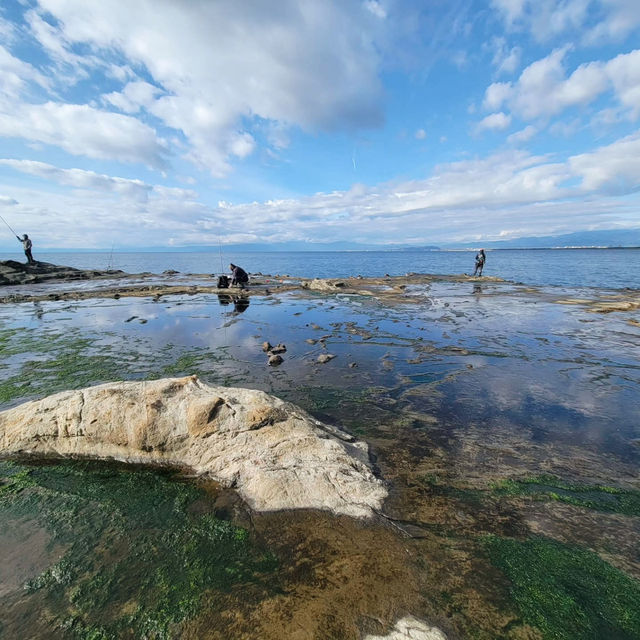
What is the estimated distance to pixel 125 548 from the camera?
15.0 ft

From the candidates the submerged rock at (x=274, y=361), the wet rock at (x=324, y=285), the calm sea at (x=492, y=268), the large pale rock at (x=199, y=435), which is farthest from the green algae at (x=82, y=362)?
the calm sea at (x=492, y=268)

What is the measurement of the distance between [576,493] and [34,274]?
53.3 meters

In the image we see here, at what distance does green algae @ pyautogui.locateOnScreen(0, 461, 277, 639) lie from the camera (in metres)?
3.71

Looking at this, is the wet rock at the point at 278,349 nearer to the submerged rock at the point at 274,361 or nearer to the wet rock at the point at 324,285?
the submerged rock at the point at 274,361

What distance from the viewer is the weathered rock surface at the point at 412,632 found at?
331 centimetres

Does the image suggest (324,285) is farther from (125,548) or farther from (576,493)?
(125,548)

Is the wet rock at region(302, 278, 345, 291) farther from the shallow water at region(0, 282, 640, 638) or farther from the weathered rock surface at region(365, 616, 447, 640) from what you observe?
the weathered rock surface at region(365, 616, 447, 640)

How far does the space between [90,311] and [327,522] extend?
78.7ft

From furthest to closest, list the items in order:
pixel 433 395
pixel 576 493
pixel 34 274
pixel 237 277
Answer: pixel 34 274 < pixel 237 277 < pixel 433 395 < pixel 576 493

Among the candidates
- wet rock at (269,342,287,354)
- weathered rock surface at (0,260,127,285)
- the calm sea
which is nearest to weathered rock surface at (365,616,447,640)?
wet rock at (269,342,287,354)

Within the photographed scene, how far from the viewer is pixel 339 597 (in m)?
3.72

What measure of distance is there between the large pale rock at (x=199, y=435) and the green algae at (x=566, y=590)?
2071 millimetres

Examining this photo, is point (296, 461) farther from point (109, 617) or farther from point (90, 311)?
point (90, 311)

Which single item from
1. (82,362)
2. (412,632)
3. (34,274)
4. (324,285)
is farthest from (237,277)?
(412,632)
